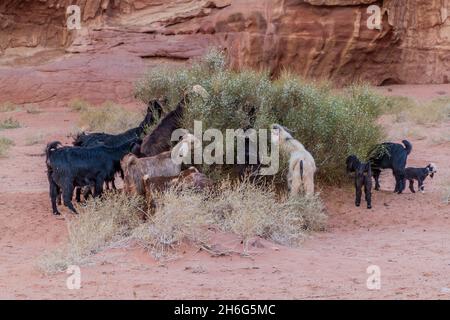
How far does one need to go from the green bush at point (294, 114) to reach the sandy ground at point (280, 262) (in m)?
0.81

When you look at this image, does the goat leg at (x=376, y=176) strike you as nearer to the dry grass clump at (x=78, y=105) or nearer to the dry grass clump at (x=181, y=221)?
the dry grass clump at (x=181, y=221)

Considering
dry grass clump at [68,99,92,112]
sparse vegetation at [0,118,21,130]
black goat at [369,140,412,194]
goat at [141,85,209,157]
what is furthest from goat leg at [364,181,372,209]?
dry grass clump at [68,99,92,112]

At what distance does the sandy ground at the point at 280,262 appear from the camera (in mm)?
7957

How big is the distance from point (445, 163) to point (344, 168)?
3534 mm

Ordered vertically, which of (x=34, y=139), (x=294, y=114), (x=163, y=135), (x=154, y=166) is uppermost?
(x=294, y=114)

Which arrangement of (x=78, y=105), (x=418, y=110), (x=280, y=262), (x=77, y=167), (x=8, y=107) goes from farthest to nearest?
(x=8, y=107) < (x=78, y=105) < (x=418, y=110) < (x=77, y=167) < (x=280, y=262)

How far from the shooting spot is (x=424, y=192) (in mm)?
13539

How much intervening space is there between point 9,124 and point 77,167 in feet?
43.0

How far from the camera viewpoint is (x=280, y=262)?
359 inches

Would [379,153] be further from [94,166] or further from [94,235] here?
[94,235]

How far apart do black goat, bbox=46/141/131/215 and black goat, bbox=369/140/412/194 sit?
177 inches

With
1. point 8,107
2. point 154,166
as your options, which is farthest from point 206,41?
point 154,166

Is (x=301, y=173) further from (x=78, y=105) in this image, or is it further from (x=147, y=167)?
(x=78, y=105)

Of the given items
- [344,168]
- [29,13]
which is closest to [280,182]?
[344,168]
